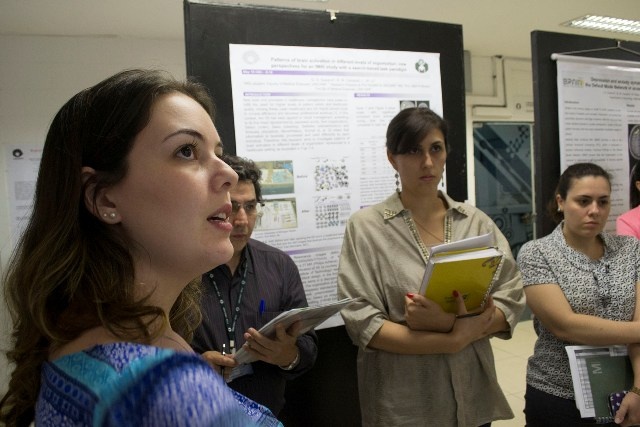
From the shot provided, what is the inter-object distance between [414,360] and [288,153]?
995mm

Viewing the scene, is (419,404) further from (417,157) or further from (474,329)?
(417,157)

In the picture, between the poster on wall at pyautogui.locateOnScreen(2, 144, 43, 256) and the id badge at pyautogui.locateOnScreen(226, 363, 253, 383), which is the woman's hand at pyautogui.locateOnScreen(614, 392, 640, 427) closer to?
the id badge at pyautogui.locateOnScreen(226, 363, 253, 383)

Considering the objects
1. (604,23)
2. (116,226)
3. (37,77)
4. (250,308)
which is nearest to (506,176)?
A: (604,23)

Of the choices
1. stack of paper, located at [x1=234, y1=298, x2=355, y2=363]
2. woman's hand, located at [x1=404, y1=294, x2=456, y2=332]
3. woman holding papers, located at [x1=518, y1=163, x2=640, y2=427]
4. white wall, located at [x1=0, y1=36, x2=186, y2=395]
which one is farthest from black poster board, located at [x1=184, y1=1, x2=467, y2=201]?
white wall, located at [x1=0, y1=36, x2=186, y2=395]

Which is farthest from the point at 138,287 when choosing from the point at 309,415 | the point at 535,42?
the point at 535,42

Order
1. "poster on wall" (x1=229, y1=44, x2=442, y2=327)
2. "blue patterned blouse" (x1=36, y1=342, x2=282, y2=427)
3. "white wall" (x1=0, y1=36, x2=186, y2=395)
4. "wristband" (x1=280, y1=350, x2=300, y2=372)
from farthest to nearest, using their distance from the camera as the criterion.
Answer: "white wall" (x1=0, y1=36, x2=186, y2=395)
"poster on wall" (x1=229, y1=44, x2=442, y2=327)
"wristband" (x1=280, y1=350, x2=300, y2=372)
"blue patterned blouse" (x1=36, y1=342, x2=282, y2=427)

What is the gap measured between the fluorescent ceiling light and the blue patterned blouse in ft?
18.5

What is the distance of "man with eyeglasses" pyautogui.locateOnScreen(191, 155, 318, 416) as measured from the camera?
4.62 feet

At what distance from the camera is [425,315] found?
54.5 inches

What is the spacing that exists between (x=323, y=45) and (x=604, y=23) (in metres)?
4.60

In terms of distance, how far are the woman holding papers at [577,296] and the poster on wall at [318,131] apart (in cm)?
77

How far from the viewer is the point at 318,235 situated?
6.55ft

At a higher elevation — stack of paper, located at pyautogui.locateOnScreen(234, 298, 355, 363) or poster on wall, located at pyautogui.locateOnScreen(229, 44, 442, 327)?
poster on wall, located at pyautogui.locateOnScreen(229, 44, 442, 327)

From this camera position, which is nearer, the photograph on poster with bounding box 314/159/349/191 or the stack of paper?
the stack of paper
